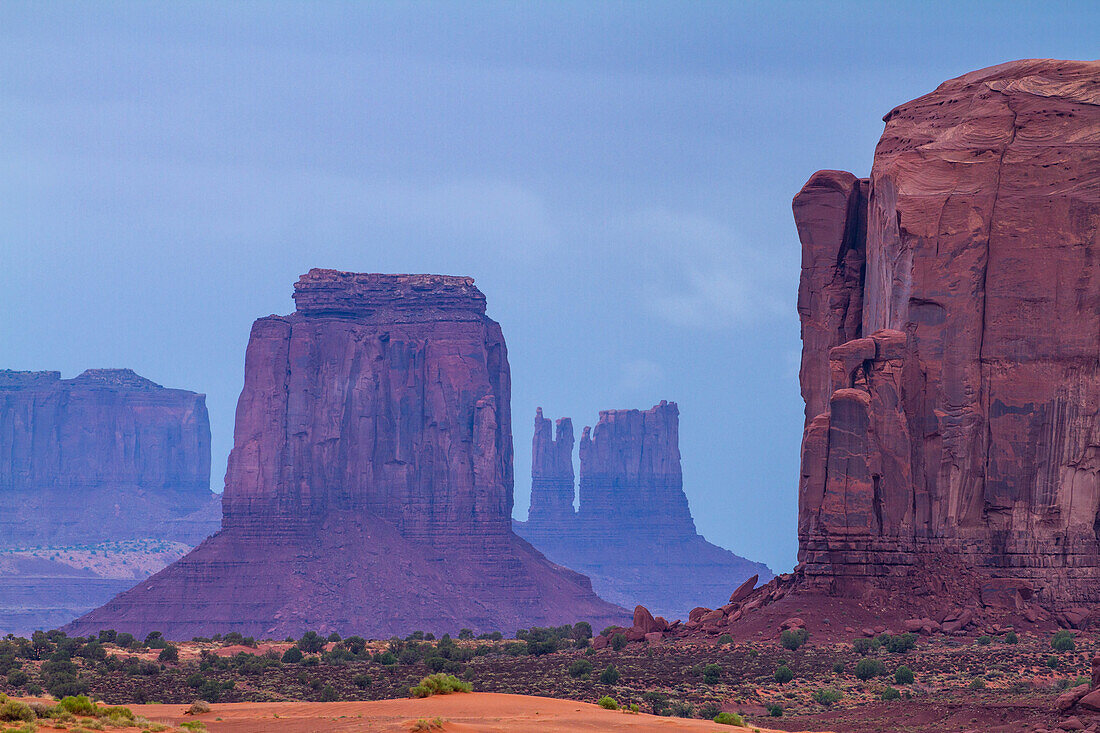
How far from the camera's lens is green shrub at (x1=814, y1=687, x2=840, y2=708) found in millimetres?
44438

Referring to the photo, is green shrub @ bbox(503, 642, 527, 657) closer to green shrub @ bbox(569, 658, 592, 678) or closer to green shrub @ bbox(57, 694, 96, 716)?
green shrub @ bbox(569, 658, 592, 678)

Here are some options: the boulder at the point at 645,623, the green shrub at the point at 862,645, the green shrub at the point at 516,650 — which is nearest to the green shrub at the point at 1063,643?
the green shrub at the point at 862,645

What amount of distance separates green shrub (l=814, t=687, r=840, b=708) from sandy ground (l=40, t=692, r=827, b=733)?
8.86 metres

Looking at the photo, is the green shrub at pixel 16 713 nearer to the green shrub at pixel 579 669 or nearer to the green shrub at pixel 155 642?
the green shrub at pixel 579 669

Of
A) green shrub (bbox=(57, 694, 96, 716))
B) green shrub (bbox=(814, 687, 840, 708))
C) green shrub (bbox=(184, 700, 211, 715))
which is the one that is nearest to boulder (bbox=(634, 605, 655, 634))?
green shrub (bbox=(814, 687, 840, 708))

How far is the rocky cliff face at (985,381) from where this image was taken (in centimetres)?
5522

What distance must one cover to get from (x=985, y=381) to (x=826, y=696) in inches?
604

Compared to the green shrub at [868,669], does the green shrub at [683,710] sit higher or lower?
lower

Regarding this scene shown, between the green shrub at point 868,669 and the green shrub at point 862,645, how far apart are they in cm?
319

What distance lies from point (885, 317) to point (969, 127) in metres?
6.70

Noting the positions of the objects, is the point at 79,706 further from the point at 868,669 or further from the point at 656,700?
the point at 868,669

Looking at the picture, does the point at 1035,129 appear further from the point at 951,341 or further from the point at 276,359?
the point at 276,359

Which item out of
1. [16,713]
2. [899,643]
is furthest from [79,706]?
[899,643]

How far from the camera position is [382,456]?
131 metres
